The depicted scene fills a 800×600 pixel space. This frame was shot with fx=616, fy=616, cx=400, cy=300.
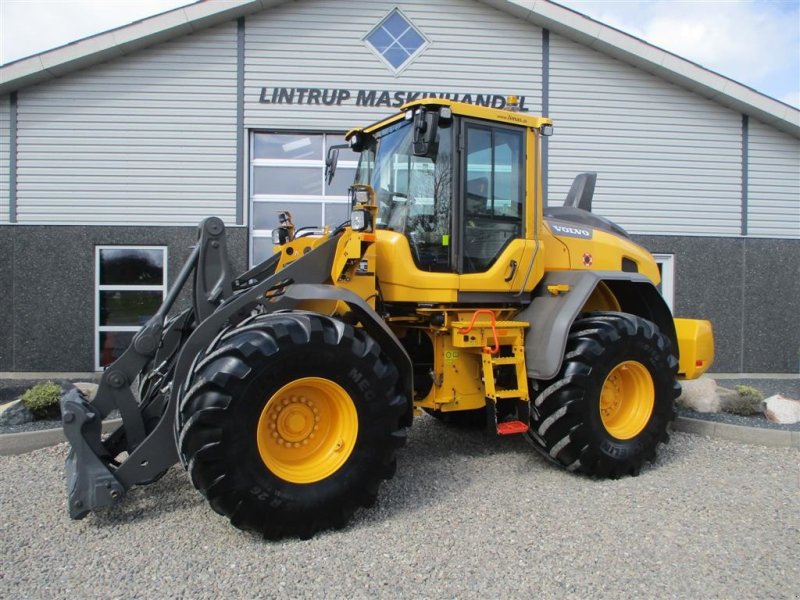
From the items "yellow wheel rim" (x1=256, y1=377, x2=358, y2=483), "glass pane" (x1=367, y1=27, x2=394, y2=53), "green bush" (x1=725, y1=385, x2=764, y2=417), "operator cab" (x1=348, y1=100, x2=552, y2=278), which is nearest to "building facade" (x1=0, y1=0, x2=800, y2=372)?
"glass pane" (x1=367, y1=27, x2=394, y2=53)

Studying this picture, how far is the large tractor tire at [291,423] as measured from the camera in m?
3.55

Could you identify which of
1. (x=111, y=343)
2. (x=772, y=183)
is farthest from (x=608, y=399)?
(x=772, y=183)

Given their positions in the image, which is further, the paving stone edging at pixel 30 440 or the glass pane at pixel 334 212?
the glass pane at pixel 334 212

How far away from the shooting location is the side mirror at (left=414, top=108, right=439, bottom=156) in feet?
14.1

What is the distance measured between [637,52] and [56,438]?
9.77 meters

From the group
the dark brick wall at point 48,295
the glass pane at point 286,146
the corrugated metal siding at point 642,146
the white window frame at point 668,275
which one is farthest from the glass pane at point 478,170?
the white window frame at point 668,275

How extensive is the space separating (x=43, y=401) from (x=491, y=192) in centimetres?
482

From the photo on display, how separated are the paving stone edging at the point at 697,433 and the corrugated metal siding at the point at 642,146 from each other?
16.4ft

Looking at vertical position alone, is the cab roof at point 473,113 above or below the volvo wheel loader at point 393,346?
above

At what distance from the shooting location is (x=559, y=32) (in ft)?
33.5

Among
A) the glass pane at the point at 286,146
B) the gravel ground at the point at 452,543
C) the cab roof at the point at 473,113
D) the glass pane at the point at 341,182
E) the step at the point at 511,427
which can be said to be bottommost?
the gravel ground at the point at 452,543

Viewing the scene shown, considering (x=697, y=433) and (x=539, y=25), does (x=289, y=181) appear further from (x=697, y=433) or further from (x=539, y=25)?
(x=697, y=433)

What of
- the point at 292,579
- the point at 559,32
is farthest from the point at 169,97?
Answer: the point at 292,579

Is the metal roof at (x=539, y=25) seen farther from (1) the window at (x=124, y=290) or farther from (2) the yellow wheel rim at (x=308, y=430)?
(2) the yellow wheel rim at (x=308, y=430)
